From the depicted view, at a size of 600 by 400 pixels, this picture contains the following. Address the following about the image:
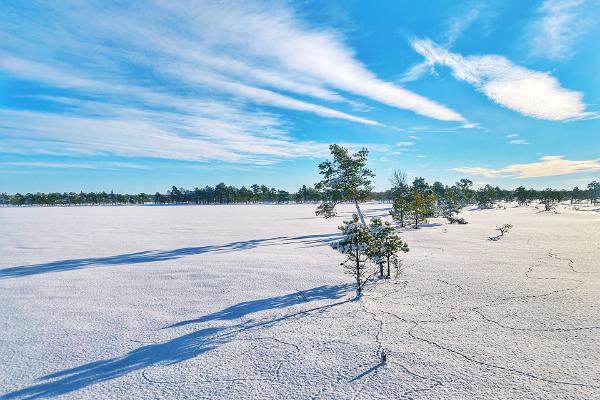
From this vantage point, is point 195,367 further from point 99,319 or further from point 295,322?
point 99,319

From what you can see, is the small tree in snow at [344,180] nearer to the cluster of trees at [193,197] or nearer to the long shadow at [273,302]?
the long shadow at [273,302]

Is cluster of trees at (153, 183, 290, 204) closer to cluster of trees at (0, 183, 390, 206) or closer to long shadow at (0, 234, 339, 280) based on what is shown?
cluster of trees at (0, 183, 390, 206)

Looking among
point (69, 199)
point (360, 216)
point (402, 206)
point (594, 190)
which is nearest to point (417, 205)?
point (402, 206)

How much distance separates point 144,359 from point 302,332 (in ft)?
10.9

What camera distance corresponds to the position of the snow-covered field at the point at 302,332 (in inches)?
213

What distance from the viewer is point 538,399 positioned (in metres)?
4.86

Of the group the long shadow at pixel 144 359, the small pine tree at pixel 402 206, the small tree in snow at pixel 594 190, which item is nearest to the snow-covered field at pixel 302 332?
the long shadow at pixel 144 359

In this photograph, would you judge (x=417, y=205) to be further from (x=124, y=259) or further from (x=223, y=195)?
(x=223, y=195)

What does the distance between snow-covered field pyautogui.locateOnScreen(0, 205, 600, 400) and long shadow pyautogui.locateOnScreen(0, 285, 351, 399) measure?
3cm

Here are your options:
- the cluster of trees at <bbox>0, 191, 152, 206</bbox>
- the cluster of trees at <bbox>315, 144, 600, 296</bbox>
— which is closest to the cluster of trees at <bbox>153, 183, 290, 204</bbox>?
the cluster of trees at <bbox>0, 191, 152, 206</bbox>

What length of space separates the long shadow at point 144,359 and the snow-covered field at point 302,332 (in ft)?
0.10

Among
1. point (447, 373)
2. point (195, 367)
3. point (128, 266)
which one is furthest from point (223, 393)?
point (128, 266)

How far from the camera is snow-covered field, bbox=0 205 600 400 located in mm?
5422

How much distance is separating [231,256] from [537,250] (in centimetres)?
1654
